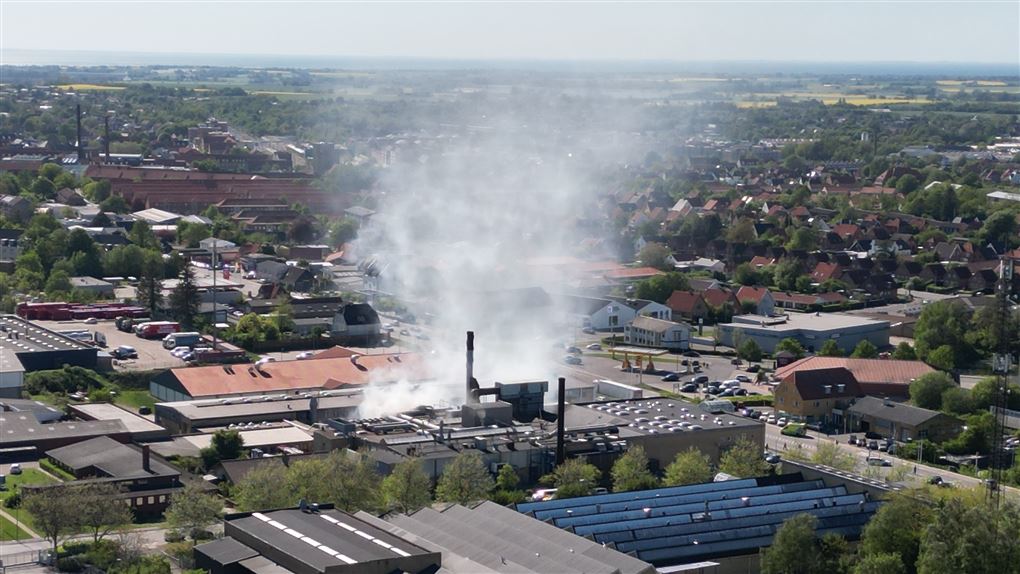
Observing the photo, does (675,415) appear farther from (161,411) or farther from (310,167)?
(310,167)

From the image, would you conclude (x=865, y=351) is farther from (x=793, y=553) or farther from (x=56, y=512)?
(x=56, y=512)

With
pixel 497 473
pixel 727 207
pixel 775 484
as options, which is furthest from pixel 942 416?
pixel 727 207

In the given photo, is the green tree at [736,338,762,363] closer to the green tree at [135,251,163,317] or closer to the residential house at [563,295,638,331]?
the residential house at [563,295,638,331]

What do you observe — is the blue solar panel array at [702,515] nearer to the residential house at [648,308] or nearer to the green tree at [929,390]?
the green tree at [929,390]

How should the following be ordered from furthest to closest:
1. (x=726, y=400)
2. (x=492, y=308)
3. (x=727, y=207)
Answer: (x=727, y=207) → (x=492, y=308) → (x=726, y=400)

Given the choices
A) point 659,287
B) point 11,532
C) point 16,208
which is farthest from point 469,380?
point 16,208

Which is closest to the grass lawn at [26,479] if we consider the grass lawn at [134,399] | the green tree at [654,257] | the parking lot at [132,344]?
the grass lawn at [134,399]

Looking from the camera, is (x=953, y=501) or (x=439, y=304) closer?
(x=953, y=501)
